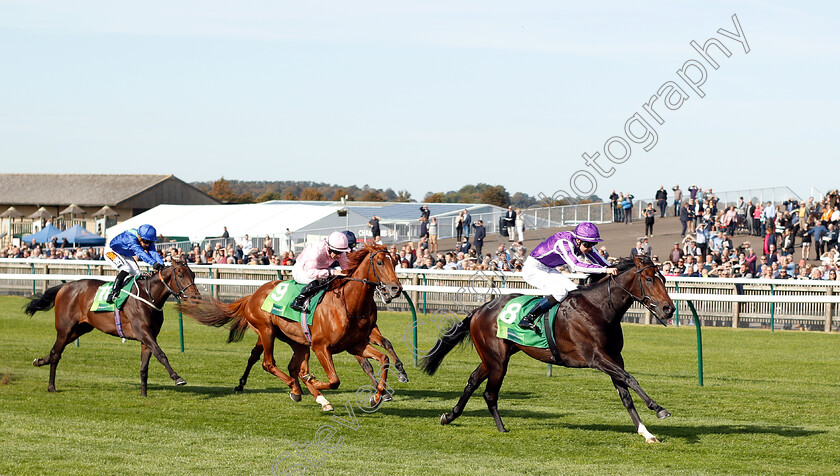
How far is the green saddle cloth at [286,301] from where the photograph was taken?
8.20 m

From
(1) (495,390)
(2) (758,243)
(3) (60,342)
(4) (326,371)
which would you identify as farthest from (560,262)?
(2) (758,243)

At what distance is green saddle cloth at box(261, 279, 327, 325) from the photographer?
8203mm

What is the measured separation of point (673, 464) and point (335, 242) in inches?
146

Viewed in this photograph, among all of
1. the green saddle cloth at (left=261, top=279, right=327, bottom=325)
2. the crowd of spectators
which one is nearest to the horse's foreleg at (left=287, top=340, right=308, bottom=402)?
the green saddle cloth at (left=261, top=279, right=327, bottom=325)

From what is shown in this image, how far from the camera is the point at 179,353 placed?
498 inches

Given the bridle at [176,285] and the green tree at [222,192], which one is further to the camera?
the green tree at [222,192]

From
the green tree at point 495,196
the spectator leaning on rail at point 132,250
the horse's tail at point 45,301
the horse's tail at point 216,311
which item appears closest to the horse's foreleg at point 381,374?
the horse's tail at point 216,311

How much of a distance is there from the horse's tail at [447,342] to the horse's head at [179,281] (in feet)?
9.08

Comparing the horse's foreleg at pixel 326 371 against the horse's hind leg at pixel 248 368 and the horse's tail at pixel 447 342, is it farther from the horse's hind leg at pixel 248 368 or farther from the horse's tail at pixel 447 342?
the horse's hind leg at pixel 248 368

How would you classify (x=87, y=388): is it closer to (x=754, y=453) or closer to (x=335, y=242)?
(x=335, y=242)

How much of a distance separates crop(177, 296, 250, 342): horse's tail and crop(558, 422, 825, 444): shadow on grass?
140 inches

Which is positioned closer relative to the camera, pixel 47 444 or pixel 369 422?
pixel 47 444

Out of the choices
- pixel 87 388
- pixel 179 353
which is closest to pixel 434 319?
pixel 179 353

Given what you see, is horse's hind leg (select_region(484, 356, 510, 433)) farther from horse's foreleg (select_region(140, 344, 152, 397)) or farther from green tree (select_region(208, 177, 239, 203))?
green tree (select_region(208, 177, 239, 203))
